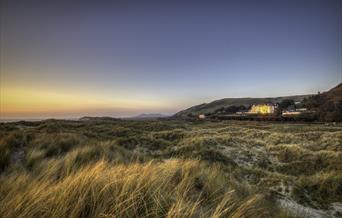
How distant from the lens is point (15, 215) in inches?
65.7

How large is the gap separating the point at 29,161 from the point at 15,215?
13.6ft

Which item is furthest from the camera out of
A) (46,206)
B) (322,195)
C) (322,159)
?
(322,159)

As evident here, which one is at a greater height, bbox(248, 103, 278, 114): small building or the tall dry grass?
the tall dry grass

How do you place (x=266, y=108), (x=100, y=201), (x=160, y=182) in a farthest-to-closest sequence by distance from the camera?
1. (x=266, y=108)
2. (x=160, y=182)
3. (x=100, y=201)

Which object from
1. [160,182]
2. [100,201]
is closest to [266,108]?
[160,182]

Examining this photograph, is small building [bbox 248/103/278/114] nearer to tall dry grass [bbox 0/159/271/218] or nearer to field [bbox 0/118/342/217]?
field [bbox 0/118/342/217]

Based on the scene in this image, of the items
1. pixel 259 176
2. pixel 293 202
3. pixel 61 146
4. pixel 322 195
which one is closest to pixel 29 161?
pixel 61 146

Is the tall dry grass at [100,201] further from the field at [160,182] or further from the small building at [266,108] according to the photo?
the small building at [266,108]

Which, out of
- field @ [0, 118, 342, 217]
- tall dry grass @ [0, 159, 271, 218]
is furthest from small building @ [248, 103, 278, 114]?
tall dry grass @ [0, 159, 271, 218]

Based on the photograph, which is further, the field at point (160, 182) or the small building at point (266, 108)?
the small building at point (266, 108)

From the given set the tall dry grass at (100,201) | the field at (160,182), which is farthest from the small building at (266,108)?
the tall dry grass at (100,201)

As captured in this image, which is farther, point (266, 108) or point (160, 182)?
point (266, 108)

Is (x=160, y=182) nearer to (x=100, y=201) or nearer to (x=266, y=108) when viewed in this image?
(x=100, y=201)

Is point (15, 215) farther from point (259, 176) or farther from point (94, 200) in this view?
point (259, 176)
